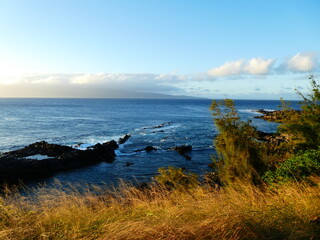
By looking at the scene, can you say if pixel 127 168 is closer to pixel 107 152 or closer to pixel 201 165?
pixel 107 152

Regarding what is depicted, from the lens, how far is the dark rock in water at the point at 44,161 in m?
27.3

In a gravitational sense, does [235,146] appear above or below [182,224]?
below

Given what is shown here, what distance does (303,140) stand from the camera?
56.0ft

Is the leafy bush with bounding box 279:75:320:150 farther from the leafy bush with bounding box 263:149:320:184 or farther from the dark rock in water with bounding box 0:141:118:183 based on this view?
the dark rock in water with bounding box 0:141:118:183

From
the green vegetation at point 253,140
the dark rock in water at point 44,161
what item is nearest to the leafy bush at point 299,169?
the green vegetation at point 253,140

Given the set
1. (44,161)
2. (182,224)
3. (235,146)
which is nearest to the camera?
(182,224)

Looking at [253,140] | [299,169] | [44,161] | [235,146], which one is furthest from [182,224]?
[44,161]

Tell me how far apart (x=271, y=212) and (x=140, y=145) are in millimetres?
40293

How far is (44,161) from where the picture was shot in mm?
30047

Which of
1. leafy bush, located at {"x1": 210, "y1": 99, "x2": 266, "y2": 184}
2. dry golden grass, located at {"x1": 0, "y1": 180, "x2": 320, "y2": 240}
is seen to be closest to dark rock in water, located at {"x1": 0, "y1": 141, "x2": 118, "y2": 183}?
leafy bush, located at {"x1": 210, "y1": 99, "x2": 266, "y2": 184}

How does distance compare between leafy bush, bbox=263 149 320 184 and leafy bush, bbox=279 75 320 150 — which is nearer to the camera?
leafy bush, bbox=263 149 320 184

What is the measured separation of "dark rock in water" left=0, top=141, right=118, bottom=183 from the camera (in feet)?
Result: 89.6

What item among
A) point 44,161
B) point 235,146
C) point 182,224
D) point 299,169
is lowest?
point 44,161

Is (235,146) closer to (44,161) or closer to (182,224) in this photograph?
(182,224)
